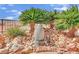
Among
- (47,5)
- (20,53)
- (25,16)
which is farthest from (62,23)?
(20,53)

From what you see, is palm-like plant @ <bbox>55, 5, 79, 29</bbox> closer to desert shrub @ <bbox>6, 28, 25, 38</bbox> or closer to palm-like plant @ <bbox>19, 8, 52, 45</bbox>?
palm-like plant @ <bbox>19, 8, 52, 45</bbox>

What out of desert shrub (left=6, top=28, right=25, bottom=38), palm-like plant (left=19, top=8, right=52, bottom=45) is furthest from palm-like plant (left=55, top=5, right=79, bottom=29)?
desert shrub (left=6, top=28, right=25, bottom=38)

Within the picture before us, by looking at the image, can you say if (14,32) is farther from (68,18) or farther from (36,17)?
(68,18)

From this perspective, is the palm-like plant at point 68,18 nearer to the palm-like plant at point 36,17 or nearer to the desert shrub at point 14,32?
the palm-like plant at point 36,17

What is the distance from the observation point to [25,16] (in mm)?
1887

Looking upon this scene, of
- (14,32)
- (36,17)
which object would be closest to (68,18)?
(36,17)

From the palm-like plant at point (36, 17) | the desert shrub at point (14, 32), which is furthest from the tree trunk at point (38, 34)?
the desert shrub at point (14, 32)

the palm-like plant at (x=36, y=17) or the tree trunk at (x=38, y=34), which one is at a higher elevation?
the palm-like plant at (x=36, y=17)

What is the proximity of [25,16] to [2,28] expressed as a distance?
251 mm

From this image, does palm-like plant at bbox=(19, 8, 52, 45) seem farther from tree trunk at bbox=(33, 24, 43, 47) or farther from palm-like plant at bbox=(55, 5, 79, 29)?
palm-like plant at bbox=(55, 5, 79, 29)

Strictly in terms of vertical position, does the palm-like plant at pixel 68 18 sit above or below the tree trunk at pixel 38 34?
above

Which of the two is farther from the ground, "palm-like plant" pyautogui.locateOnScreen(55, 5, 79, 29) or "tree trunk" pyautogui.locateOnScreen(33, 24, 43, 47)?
"palm-like plant" pyautogui.locateOnScreen(55, 5, 79, 29)

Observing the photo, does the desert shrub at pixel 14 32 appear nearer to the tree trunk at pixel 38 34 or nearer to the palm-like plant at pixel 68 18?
the tree trunk at pixel 38 34
